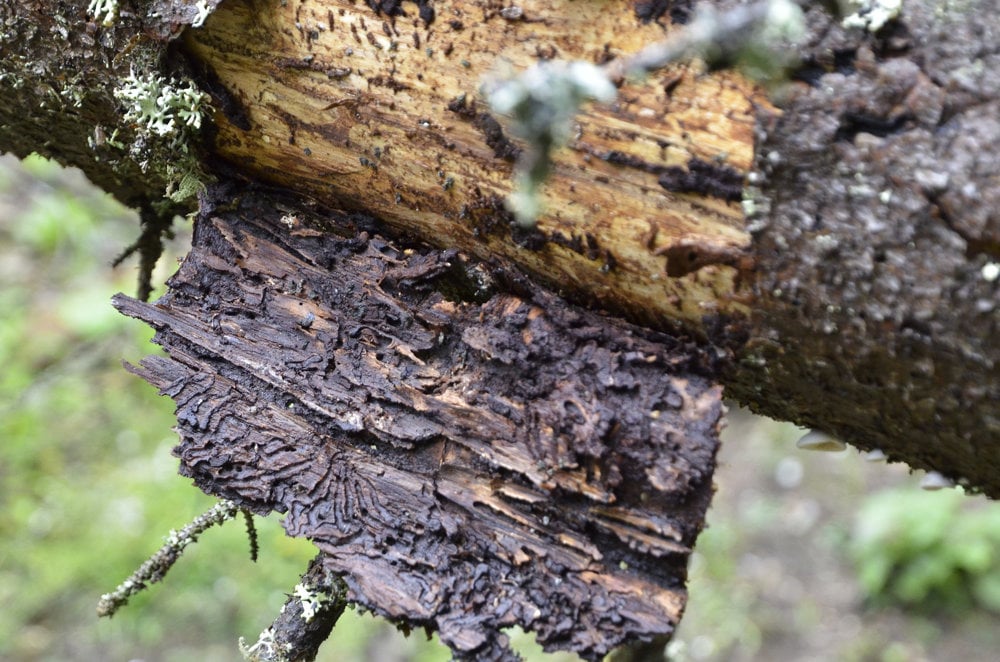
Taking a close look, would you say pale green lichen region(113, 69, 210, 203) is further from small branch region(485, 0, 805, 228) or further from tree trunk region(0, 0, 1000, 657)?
small branch region(485, 0, 805, 228)

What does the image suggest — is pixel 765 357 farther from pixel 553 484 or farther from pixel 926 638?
pixel 926 638

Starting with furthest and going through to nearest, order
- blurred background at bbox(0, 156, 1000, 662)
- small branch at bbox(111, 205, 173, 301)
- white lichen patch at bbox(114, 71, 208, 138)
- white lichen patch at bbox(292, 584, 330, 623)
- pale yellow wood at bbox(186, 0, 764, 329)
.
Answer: blurred background at bbox(0, 156, 1000, 662)
small branch at bbox(111, 205, 173, 301)
white lichen patch at bbox(114, 71, 208, 138)
white lichen patch at bbox(292, 584, 330, 623)
pale yellow wood at bbox(186, 0, 764, 329)

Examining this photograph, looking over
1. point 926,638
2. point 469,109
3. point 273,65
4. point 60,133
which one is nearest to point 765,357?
point 469,109

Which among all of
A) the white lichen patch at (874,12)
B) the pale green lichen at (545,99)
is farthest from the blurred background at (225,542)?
the white lichen patch at (874,12)

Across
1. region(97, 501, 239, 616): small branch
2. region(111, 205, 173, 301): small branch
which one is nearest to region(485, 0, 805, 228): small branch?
region(97, 501, 239, 616): small branch

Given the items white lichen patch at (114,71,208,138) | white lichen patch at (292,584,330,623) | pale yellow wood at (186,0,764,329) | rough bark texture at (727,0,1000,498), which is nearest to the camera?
rough bark texture at (727,0,1000,498)

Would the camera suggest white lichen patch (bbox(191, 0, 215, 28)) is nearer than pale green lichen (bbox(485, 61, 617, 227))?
No
